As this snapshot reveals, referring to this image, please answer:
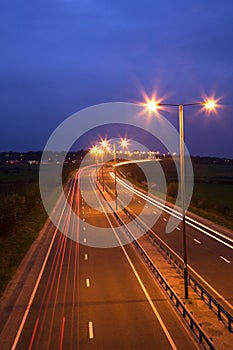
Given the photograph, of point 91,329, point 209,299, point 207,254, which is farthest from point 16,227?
point 209,299

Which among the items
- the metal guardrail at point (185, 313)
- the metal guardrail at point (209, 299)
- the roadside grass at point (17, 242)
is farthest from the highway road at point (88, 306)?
the metal guardrail at point (209, 299)

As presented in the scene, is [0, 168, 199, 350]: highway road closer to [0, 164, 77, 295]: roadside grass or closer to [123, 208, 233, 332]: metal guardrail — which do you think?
[0, 164, 77, 295]: roadside grass

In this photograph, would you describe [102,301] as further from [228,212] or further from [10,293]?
[228,212]

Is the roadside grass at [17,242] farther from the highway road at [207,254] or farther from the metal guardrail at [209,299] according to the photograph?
the highway road at [207,254]

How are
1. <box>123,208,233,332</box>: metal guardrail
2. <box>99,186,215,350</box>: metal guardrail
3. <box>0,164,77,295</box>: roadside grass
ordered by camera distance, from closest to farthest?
<box>99,186,215,350</box>: metal guardrail
<box>123,208,233,332</box>: metal guardrail
<box>0,164,77,295</box>: roadside grass

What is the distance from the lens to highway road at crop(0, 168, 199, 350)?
56.9 feet

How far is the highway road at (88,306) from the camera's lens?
683 inches

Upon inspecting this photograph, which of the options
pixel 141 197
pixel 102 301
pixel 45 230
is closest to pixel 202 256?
pixel 102 301

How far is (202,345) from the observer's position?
1634cm

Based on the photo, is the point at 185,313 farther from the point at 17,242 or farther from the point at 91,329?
the point at 17,242

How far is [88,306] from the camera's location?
21.6 meters

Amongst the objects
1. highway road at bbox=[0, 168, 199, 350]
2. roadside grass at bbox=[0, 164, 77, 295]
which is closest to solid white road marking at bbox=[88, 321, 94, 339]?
highway road at bbox=[0, 168, 199, 350]

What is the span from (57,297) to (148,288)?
5.06 m

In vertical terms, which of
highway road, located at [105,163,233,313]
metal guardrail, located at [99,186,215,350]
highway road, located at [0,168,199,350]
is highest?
metal guardrail, located at [99,186,215,350]
